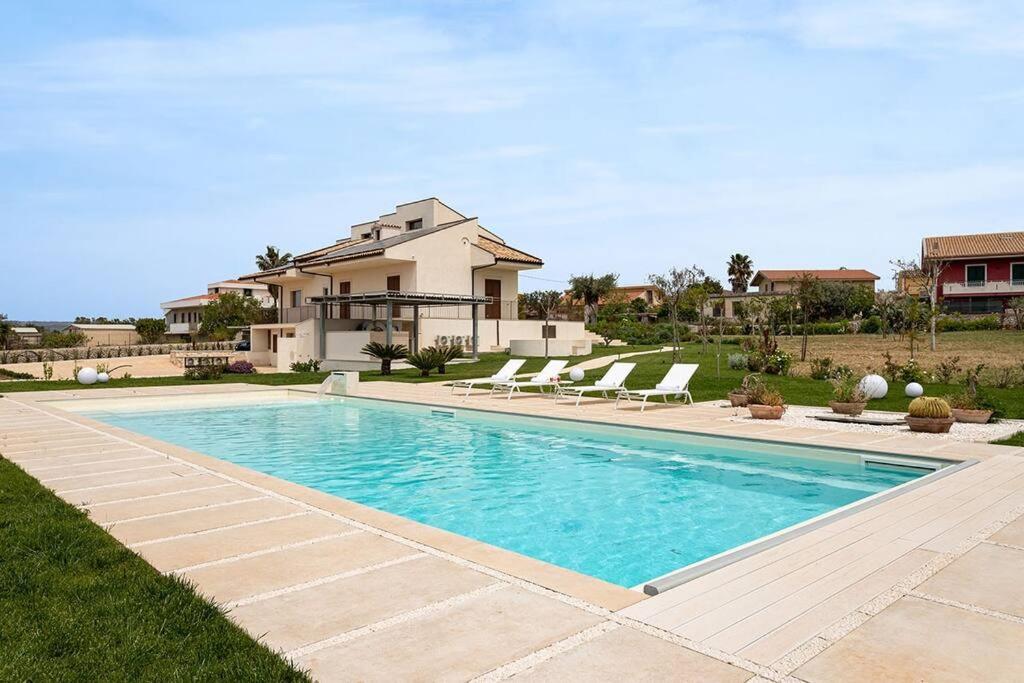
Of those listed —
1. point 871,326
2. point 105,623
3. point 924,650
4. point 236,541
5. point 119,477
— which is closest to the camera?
point 924,650

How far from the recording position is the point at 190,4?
13.2 meters

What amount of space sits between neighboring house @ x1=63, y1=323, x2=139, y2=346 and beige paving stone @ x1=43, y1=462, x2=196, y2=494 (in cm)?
4589

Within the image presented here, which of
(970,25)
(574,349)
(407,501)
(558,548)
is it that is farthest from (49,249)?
(970,25)

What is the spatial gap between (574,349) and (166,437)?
2269 cm

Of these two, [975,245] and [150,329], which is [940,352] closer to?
[975,245]

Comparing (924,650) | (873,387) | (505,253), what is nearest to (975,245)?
(505,253)

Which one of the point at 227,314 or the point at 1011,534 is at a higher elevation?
the point at 227,314

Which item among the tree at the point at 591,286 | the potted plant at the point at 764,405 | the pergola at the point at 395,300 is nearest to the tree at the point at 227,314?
the pergola at the point at 395,300

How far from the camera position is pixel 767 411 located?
38.4 feet

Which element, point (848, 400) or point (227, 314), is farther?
point (227, 314)

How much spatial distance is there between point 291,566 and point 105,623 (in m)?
1.11

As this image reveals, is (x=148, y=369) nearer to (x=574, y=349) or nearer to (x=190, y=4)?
(x=574, y=349)

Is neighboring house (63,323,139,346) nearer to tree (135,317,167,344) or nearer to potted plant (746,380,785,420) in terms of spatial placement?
tree (135,317,167,344)

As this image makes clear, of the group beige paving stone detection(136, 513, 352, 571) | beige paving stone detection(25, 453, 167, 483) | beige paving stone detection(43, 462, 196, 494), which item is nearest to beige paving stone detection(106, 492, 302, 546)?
beige paving stone detection(136, 513, 352, 571)
